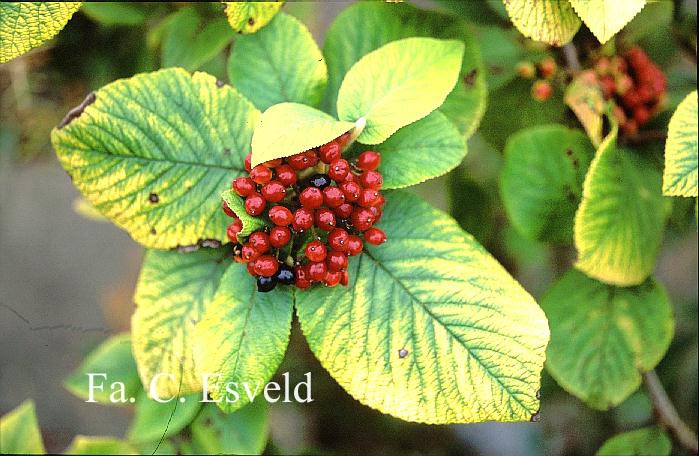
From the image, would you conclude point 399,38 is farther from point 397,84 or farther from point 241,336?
point 241,336

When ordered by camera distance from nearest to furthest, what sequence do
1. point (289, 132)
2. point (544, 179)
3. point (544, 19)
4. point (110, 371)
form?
point (289, 132) < point (544, 19) < point (544, 179) < point (110, 371)

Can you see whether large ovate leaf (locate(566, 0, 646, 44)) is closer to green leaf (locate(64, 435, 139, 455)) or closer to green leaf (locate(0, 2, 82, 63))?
green leaf (locate(0, 2, 82, 63))

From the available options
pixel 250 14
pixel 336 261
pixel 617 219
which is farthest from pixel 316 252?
pixel 617 219

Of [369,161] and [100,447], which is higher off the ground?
[369,161]

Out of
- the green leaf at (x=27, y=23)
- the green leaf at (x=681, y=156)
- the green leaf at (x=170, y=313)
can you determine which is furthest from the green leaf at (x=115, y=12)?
the green leaf at (x=681, y=156)

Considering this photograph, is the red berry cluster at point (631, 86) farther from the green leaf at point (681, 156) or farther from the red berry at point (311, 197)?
the red berry at point (311, 197)

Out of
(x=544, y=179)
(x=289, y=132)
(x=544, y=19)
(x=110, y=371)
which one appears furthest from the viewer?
(x=110, y=371)

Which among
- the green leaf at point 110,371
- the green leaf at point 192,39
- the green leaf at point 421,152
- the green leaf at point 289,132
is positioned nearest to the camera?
the green leaf at point 289,132
